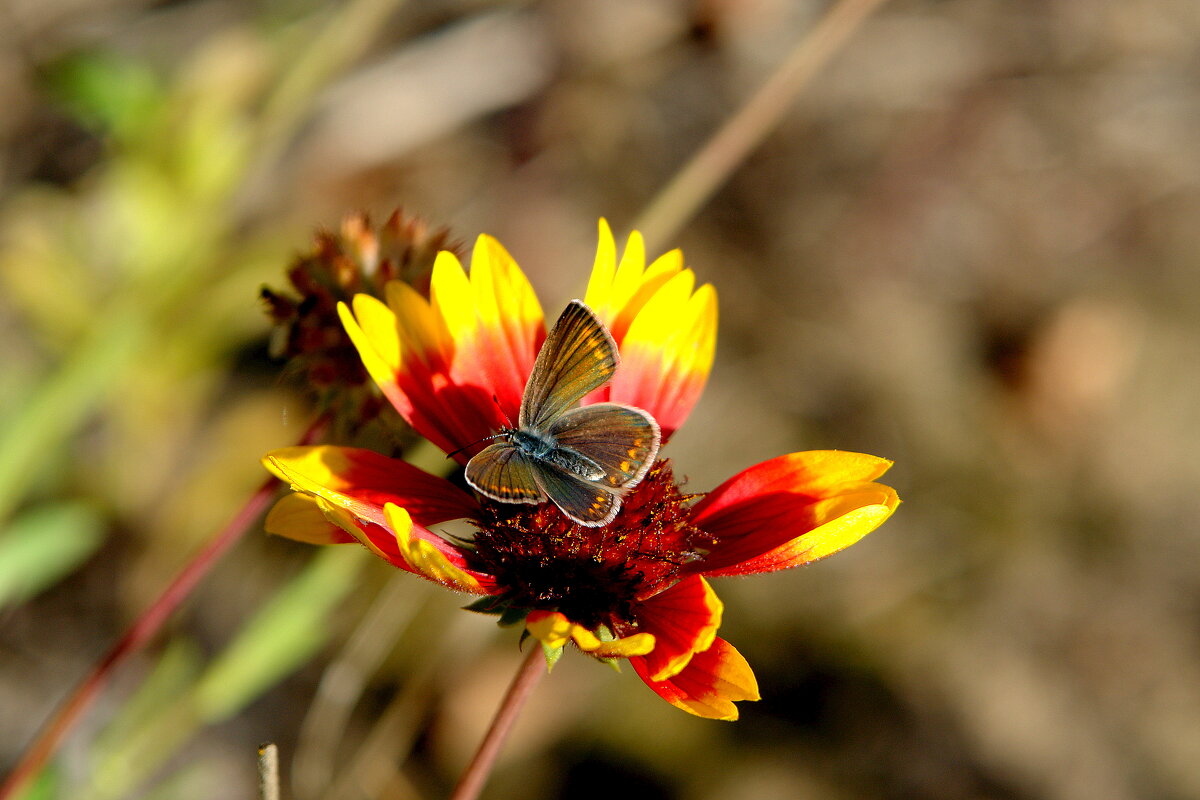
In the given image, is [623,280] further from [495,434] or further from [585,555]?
[585,555]

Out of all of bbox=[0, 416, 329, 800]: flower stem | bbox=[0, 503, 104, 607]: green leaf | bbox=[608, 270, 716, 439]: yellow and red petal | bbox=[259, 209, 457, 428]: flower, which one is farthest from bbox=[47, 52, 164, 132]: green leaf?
bbox=[608, 270, 716, 439]: yellow and red petal

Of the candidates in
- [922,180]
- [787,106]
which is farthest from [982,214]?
[787,106]

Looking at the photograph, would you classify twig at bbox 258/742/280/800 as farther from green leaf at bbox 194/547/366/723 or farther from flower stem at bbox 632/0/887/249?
flower stem at bbox 632/0/887/249

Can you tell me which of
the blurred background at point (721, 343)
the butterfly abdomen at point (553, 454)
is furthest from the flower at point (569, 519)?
the blurred background at point (721, 343)

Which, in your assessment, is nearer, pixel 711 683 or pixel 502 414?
pixel 711 683

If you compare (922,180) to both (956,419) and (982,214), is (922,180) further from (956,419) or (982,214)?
(956,419)

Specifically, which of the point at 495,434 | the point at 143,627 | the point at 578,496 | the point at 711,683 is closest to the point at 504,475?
the point at 578,496

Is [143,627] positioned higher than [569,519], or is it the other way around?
[569,519]
